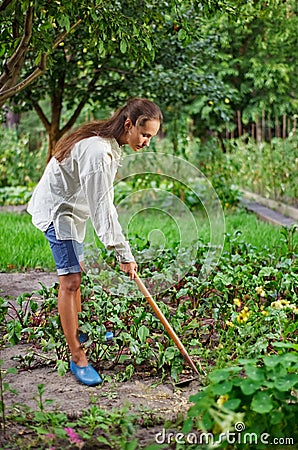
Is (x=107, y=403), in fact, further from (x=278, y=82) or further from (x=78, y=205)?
(x=278, y=82)

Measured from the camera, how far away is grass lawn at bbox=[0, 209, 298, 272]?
218 inches

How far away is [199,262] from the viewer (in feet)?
15.8

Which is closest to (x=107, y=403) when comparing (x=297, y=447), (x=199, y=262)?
(x=297, y=447)

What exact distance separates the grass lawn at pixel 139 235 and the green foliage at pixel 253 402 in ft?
6.01

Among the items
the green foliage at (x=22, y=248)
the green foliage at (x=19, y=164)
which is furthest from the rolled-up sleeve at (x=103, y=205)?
the green foliage at (x=19, y=164)

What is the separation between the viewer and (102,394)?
3234mm

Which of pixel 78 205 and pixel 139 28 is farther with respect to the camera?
pixel 139 28

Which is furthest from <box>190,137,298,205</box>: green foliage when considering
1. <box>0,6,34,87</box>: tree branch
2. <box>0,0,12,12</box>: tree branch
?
<box>0,0,12,12</box>: tree branch

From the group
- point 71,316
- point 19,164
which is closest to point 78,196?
point 71,316

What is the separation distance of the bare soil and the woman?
0.09 metres

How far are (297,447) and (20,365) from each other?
161cm

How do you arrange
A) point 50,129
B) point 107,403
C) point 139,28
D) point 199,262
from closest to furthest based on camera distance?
point 107,403, point 139,28, point 199,262, point 50,129

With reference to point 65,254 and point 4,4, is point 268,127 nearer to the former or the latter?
point 4,4

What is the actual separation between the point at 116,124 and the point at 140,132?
0.13 m
